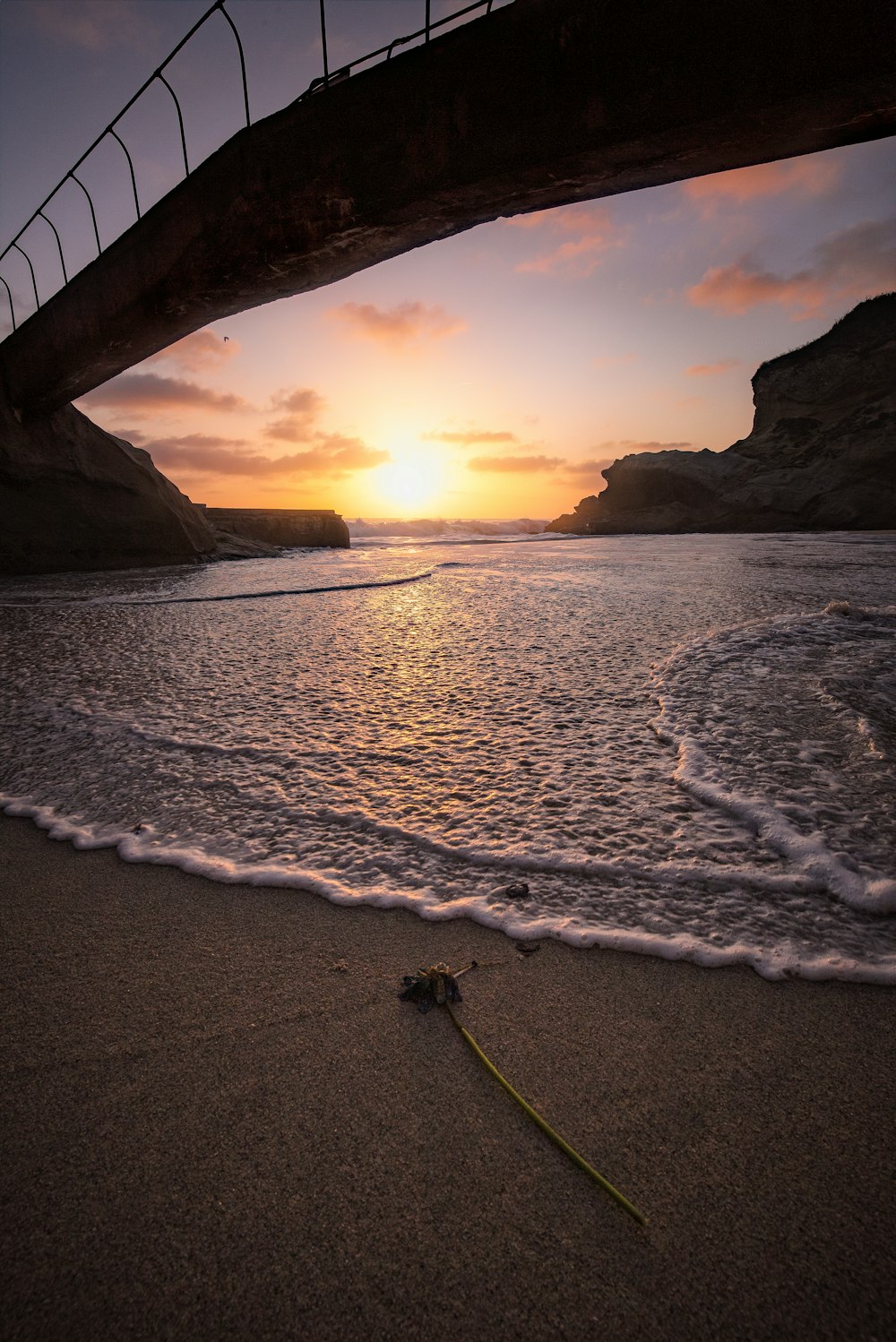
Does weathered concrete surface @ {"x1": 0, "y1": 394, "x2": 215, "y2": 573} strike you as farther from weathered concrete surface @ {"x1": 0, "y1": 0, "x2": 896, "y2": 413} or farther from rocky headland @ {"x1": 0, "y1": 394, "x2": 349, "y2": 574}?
weathered concrete surface @ {"x1": 0, "y1": 0, "x2": 896, "y2": 413}

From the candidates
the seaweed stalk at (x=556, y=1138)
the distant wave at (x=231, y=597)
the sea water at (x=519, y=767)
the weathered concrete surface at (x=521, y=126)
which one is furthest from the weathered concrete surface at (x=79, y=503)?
the seaweed stalk at (x=556, y=1138)

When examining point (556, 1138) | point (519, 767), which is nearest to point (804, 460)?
point (519, 767)

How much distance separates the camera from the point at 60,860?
138 centimetres

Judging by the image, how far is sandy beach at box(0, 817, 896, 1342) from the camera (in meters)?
0.58

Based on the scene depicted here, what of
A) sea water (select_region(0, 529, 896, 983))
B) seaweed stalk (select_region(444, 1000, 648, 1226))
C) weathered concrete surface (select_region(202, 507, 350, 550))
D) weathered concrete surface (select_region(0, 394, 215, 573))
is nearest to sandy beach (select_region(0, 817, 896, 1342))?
seaweed stalk (select_region(444, 1000, 648, 1226))

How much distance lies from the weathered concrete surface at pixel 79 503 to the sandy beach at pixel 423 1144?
27.4ft

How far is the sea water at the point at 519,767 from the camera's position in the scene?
1.19m

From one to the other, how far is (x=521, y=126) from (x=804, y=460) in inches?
1351

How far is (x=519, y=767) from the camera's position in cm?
171

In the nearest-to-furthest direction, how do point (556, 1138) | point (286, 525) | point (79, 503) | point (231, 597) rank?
point (556, 1138) < point (231, 597) < point (79, 503) < point (286, 525)

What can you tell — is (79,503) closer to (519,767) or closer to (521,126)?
(521,126)

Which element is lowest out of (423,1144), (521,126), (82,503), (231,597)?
(423,1144)

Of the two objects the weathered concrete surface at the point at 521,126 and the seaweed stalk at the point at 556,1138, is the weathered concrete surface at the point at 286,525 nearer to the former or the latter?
the weathered concrete surface at the point at 521,126

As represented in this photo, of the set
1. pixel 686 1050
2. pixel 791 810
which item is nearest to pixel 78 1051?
pixel 686 1050
